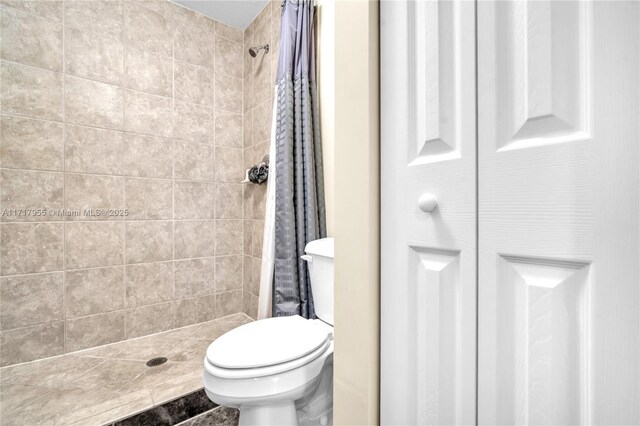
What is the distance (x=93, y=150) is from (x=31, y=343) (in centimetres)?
105

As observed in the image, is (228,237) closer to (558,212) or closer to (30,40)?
(30,40)

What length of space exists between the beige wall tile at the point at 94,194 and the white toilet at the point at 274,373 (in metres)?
1.18

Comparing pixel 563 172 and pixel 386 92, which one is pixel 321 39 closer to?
pixel 386 92

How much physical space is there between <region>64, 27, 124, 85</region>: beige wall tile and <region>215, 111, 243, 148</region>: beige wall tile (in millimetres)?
590

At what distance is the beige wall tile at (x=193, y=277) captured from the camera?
6.17 ft

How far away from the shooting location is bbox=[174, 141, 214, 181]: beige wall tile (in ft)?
6.12

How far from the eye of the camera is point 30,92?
A: 1462mm

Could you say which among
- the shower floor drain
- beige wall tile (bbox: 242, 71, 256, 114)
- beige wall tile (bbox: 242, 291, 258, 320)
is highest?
beige wall tile (bbox: 242, 71, 256, 114)

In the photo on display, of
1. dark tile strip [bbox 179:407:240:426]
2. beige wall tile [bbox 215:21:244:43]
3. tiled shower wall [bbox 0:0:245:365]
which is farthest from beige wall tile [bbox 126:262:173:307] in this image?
beige wall tile [bbox 215:21:244:43]

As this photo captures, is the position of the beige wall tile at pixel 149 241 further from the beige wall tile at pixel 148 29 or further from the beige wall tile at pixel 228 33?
the beige wall tile at pixel 228 33

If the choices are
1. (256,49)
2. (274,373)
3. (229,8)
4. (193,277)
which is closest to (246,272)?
(193,277)

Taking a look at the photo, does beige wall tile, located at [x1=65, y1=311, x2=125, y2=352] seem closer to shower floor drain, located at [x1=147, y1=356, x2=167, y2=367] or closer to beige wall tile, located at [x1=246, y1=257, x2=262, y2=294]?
shower floor drain, located at [x1=147, y1=356, x2=167, y2=367]

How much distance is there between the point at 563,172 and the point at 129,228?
6.50 ft

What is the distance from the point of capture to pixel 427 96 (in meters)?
0.50
